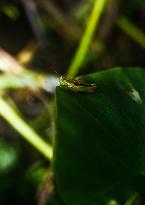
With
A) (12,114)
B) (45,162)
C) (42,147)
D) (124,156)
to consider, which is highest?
(124,156)

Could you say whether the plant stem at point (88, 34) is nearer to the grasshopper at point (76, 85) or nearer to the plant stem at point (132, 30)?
the plant stem at point (132, 30)

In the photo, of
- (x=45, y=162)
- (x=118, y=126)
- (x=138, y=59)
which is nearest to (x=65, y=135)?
(x=118, y=126)

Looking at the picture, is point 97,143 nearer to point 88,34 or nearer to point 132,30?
point 88,34

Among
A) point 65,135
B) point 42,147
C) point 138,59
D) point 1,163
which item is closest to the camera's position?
point 65,135

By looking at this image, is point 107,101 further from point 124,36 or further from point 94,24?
point 124,36

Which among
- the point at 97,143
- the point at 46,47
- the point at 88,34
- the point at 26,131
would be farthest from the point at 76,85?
the point at 46,47

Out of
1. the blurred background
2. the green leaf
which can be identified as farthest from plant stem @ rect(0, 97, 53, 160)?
the green leaf
